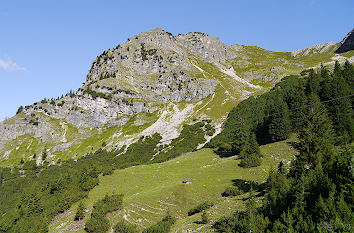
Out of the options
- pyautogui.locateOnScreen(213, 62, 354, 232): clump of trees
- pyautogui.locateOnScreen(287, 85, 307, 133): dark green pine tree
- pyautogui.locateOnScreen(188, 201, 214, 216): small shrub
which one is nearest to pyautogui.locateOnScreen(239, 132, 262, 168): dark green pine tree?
pyautogui.locateOnScreen(287, 85, 307, 133): dark green pine tree

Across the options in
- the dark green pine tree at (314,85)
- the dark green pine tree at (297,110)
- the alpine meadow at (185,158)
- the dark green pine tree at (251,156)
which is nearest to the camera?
the alpine meadow at (185,158)

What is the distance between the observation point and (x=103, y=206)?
1534 inches

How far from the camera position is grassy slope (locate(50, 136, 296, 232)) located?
118 feet

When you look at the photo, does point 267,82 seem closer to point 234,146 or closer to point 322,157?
point 234,146

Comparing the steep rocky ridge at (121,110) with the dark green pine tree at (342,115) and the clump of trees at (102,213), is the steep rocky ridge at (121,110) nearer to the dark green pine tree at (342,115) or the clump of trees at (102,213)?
the dark green pine tree at (342,115)

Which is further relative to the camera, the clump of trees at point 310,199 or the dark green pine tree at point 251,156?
the dark green pine tree at point 251,156

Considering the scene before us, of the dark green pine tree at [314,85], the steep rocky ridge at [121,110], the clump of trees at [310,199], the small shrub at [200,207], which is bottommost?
the small shrub at [200,207]

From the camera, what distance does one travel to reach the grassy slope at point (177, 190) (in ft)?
118

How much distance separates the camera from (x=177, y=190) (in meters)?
44.9

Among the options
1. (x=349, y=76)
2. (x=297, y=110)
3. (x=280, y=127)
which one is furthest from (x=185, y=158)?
(x=349, y=76)

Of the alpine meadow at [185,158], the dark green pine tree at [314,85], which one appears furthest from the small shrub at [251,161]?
the dark green pine tree at [314,85]

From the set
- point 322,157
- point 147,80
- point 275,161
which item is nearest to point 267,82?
point 147,80

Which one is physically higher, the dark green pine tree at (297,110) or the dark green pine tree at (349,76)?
the dark green pine tree at (349,76)

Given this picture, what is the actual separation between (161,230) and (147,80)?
172 meters
